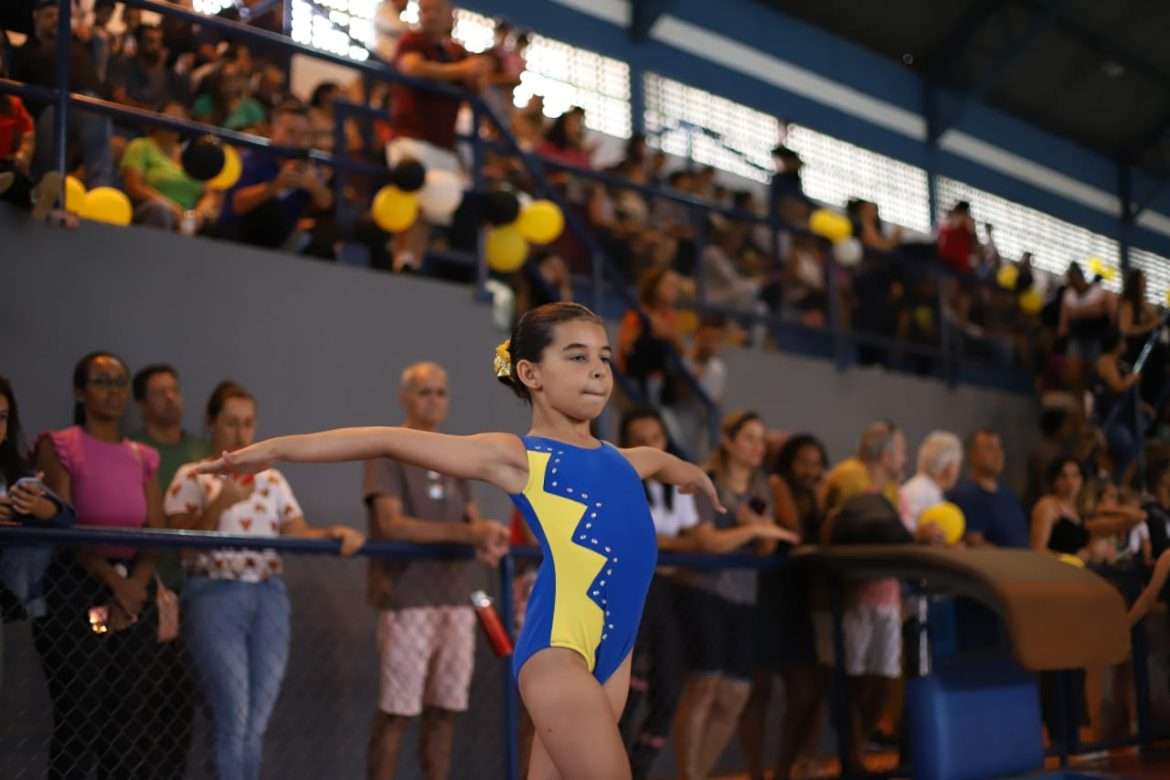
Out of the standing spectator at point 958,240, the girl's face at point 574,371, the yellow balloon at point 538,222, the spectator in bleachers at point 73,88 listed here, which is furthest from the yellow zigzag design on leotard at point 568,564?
the standing spectator at point 958,240

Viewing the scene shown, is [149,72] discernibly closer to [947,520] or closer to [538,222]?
[538,222]

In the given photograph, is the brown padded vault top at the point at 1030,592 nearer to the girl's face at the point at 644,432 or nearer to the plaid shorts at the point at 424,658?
the girl's face at the point at 644,432

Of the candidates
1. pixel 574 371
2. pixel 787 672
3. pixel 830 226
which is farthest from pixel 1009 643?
pixel 830 226

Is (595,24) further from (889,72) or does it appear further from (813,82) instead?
(889,72)

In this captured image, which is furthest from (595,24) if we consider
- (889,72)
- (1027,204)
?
(1027,204)

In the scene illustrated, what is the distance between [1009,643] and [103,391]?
11.7 ft

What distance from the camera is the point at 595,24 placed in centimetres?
1382

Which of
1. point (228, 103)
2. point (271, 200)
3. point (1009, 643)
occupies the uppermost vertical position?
point (228, 103)

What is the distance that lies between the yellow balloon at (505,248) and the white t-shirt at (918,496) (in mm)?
2325

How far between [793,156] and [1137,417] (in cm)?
323

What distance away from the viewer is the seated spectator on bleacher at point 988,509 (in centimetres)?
714

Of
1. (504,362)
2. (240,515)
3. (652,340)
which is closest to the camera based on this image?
(504,362)

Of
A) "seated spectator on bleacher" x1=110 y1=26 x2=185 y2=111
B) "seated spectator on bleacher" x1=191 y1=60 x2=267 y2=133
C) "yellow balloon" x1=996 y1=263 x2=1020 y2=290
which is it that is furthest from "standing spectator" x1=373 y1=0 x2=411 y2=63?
"yellow balloon" x1=996 y1=263 x2=1020 y2=290

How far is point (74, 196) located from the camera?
5.77 m
